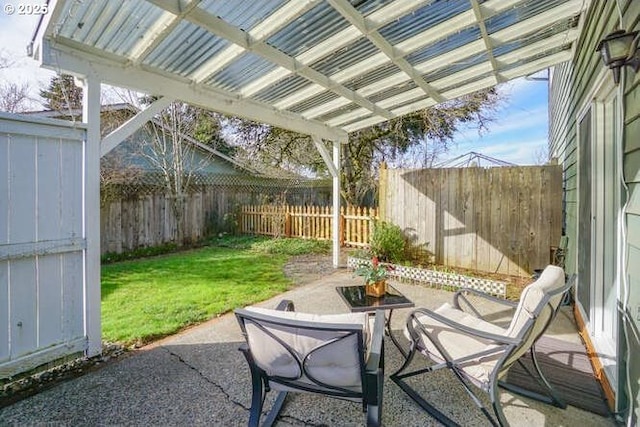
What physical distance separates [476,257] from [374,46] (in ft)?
13.4

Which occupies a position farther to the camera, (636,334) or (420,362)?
(420,362)

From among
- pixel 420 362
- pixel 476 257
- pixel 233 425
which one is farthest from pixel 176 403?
pixel 476 257

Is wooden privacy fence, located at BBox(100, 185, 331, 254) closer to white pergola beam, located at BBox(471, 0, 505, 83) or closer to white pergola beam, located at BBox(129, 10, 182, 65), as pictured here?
white pergola beam, located at BBox(129, 10, 182, 65)

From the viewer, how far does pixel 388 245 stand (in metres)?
6.27

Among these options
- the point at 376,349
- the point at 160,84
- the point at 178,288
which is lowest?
the point at 178,288

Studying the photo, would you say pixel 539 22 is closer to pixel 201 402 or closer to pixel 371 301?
pixel 371 301

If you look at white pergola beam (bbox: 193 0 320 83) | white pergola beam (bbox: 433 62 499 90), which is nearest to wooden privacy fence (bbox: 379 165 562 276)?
white pergola beam (bbox: 433 62 499 90)

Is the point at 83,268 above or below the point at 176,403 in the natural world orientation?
above

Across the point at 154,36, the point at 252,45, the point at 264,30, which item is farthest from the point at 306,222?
the point at 154,36

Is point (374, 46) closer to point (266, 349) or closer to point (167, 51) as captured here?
point (167, 51)

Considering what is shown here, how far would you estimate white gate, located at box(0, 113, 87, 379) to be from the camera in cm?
244

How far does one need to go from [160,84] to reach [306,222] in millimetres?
6444

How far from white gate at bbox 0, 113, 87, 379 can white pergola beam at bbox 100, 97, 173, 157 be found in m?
0.17

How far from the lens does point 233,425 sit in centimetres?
212
